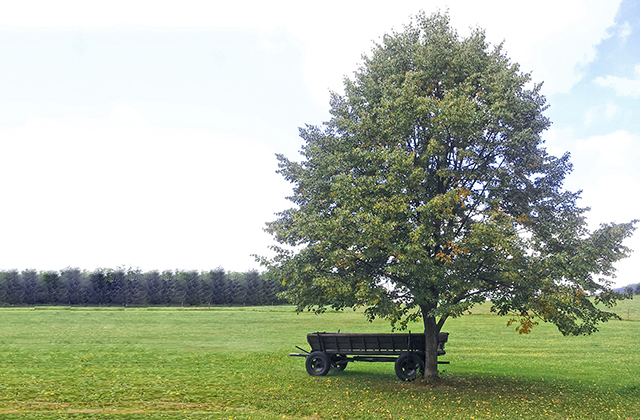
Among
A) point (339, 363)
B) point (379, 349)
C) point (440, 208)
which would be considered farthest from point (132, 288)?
point (440, 208)

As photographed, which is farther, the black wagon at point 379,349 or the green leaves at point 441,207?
the black wagon at point 379,349

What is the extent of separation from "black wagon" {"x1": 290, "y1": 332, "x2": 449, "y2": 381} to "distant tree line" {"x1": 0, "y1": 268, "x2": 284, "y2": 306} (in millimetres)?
74025

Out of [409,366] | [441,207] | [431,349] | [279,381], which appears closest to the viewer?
[441,207]

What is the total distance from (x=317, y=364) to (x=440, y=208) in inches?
428

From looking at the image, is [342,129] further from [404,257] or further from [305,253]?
[404,257]

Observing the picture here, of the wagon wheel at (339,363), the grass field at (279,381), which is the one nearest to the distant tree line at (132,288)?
the grass field at (279,381)

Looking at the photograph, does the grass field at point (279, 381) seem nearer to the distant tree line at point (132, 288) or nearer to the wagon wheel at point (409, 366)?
the wagon wheel at point (409, 366)

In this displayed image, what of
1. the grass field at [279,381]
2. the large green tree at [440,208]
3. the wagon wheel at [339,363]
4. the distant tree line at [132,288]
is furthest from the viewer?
the distant tree line at [132,288]

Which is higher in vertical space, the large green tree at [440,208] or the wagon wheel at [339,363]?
the large green tree at [440,208]

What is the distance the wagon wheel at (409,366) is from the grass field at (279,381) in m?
0.72

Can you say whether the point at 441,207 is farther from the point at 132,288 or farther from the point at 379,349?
the point at 132,288

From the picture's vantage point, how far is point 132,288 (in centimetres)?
10406

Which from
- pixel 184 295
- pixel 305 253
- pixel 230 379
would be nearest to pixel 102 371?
pixel 230 379

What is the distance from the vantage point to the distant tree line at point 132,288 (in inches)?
3944
